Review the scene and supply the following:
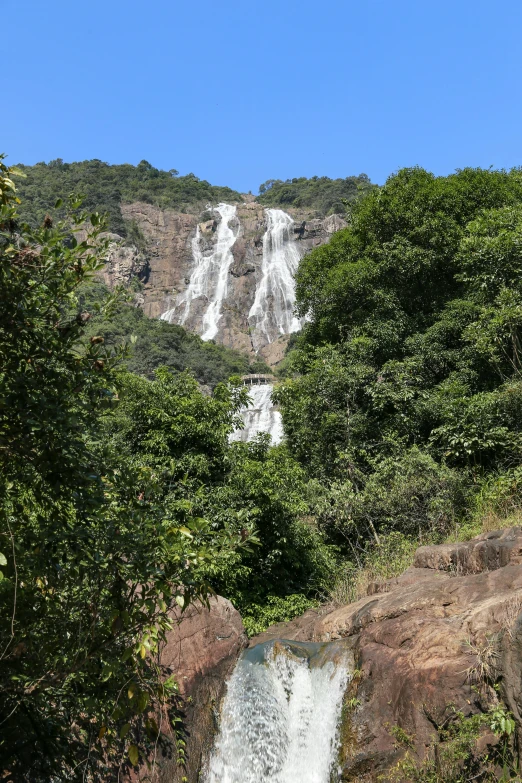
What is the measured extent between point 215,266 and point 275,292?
8584 mm

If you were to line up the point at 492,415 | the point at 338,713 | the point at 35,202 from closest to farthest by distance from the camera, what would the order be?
the point at 338,713 < the point at 492,415 < the point at 35,202

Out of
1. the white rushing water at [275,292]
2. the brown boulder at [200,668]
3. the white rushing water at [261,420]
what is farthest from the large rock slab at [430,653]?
the white rushing water at [275,292]

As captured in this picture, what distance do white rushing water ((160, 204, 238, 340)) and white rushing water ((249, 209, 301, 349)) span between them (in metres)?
3.99

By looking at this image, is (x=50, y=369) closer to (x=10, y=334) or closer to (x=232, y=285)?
(x=10, y=334)

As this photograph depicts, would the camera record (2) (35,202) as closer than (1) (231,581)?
No

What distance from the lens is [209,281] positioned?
76.8m

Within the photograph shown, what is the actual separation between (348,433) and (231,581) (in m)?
5.88

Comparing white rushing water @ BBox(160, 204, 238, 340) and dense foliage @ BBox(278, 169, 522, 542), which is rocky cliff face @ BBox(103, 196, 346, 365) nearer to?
white rushing water @ BBox(160, 204, 238, 340)

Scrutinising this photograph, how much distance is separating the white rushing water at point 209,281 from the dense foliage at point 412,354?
49679mm

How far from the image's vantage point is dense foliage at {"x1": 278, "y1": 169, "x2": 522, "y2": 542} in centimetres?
1515

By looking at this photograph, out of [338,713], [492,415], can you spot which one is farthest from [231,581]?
[492,415]

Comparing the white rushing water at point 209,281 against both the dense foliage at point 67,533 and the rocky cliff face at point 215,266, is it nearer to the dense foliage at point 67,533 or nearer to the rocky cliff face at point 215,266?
the rocky cliff face at point 215,266

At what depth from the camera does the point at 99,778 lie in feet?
25.1

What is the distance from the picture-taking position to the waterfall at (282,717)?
873 centimetres
